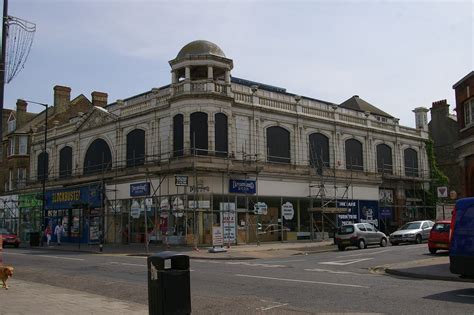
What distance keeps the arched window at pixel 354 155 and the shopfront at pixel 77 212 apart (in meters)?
20.0

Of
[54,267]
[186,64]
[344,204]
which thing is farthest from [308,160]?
[54,267]

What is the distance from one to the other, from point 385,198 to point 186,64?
21977mm

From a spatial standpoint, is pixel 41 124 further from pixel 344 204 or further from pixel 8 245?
pixel 344 204

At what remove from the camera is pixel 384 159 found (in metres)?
46.3

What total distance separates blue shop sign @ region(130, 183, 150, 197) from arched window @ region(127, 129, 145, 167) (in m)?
2.31

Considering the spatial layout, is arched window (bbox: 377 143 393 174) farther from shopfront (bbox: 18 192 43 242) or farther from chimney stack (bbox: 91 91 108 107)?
shopfront (bbox: 18 192 43 242)

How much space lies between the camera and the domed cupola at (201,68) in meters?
34.6

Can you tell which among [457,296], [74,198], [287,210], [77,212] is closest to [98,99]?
[74,198]

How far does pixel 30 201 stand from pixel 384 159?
3230 cm

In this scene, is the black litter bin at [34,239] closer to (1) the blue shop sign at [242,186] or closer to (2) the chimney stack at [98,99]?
(1) the blue shop sign at [242,186]

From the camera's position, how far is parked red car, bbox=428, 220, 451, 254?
23234mm

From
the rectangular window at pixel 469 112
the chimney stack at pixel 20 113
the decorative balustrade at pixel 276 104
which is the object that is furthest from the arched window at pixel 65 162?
the rectangular window at pixel 469 112

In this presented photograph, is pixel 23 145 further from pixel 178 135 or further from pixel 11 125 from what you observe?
pixel 178 135

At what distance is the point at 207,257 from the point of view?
25.6 metres
